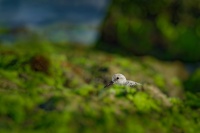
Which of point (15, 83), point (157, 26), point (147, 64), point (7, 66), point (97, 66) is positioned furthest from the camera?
point (157, 26)

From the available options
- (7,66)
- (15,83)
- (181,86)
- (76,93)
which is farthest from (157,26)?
(76,93)

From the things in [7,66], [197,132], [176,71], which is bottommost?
[176,71]

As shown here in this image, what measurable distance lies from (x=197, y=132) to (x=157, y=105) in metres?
2.02

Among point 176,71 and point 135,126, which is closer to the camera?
point 135,126

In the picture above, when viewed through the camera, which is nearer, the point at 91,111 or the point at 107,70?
the point at 91,111

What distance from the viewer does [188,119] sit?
22922mm

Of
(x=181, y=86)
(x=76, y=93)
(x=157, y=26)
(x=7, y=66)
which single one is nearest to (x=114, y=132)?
(x=76, y=93)

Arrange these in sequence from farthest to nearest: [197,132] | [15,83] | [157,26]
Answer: [157,26] → [15,83] → [197,132]

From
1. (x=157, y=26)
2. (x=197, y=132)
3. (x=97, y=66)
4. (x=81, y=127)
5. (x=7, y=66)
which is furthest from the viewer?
(x=157, y=26)

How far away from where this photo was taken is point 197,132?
22219 mm

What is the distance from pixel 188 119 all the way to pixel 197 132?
88 cm

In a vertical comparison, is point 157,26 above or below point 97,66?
below

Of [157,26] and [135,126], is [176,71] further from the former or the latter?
[135,126]

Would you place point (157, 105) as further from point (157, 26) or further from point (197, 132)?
point (157, 26)
